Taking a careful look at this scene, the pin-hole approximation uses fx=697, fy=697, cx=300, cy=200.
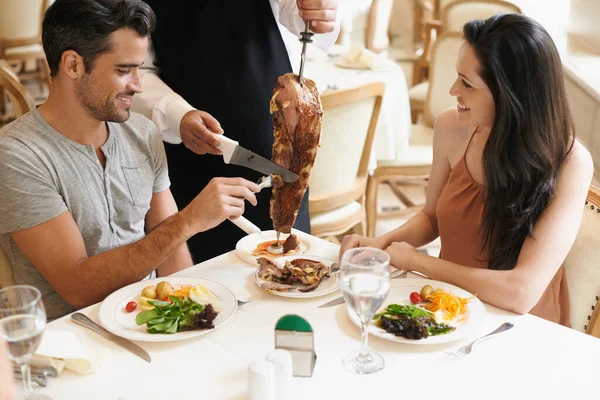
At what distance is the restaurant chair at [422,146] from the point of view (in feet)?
13.3

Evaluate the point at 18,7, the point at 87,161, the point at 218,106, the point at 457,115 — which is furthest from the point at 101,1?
the point at 18,7

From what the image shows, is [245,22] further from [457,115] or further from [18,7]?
[18,7]

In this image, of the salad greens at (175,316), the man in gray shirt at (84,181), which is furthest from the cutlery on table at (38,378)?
the man in gray shirt at (84,181)

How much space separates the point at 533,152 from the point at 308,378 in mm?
925

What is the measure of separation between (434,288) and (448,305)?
12 centimetres

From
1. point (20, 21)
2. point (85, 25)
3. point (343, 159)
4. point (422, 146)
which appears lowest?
point (422, 146)

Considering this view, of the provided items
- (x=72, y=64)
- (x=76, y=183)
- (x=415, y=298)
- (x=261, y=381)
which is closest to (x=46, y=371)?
(x=261, y=381)

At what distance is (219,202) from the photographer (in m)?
1.86

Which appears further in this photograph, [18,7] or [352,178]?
[18,7]

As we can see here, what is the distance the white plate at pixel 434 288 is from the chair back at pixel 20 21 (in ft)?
17.0

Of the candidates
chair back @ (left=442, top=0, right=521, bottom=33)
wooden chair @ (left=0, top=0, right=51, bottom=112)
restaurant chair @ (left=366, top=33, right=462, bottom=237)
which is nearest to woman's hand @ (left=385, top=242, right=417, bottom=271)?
restaurant chair @ (left=366, top=33, right=462, bottom=237)

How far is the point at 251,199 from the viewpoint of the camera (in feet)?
6.23

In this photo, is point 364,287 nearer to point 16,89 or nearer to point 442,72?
point 16,89

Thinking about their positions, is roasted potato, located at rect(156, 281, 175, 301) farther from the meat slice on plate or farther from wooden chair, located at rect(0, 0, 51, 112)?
wooden chair, located at rect(0, 0, 51, 112)
